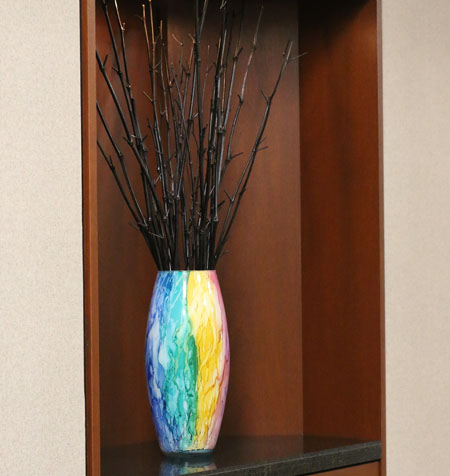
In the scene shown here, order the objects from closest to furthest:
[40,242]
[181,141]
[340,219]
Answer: [40,242], [181,141], [340,219]

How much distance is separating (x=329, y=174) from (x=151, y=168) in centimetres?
46

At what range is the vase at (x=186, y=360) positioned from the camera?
6.26 feet

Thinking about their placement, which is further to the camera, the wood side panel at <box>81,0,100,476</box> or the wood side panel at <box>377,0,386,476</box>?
the wood side panel at <box>377,0,386,476</box>

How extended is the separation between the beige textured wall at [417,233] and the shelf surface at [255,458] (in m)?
0.14

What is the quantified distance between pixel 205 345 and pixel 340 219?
0.55 m

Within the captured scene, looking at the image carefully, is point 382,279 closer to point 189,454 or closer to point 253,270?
point 253,270

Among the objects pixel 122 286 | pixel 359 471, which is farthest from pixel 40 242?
pixel 359 471

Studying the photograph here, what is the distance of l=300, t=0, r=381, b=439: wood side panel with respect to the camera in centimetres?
219

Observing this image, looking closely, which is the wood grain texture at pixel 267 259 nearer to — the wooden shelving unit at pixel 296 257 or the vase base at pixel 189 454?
the wooden shelving unit at pixel 296 257

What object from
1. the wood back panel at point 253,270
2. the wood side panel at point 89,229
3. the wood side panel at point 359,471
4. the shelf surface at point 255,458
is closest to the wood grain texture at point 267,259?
the wood back panel at point 253,270

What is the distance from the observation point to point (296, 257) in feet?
7.77

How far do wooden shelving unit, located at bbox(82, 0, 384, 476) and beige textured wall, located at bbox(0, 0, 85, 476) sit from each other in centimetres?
51

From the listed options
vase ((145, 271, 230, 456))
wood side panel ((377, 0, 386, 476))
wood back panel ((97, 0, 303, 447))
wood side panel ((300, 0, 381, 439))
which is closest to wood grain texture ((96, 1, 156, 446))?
wood back panel ((97, 0, 303, 447))

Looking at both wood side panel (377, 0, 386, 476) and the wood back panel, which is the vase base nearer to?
the wood back panel
